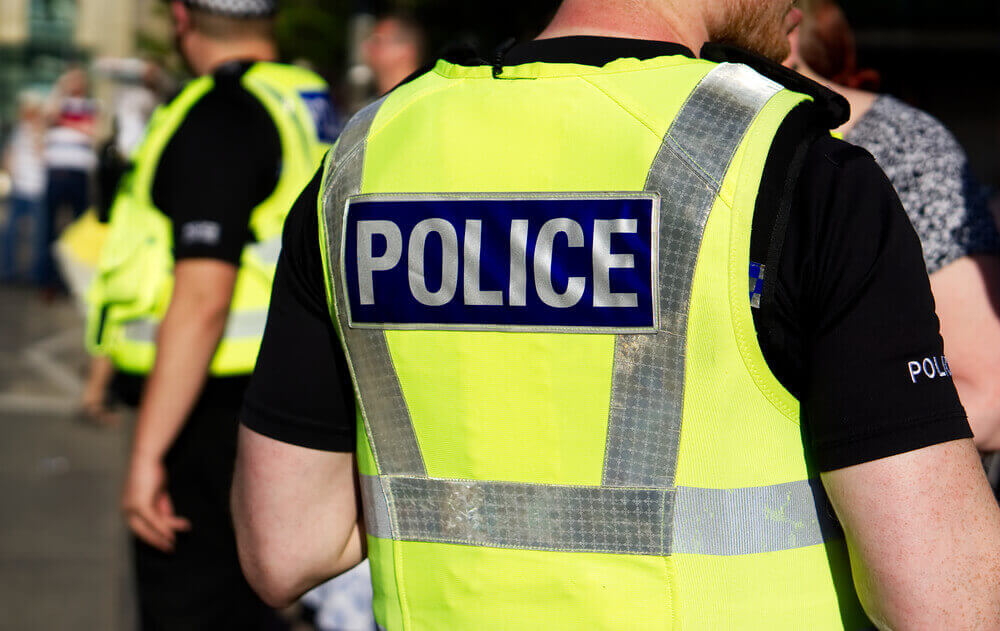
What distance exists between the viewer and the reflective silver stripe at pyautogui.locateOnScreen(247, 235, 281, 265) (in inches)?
112

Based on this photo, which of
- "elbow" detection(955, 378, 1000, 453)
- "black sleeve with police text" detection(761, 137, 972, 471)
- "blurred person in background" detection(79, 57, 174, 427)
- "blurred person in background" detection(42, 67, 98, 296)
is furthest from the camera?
"blurred person in background" detection(42, 67, 98, 296)

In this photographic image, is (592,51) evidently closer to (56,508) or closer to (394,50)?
(394,50)

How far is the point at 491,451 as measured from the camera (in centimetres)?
147

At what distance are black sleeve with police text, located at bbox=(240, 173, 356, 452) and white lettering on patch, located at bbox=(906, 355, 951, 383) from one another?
78cm

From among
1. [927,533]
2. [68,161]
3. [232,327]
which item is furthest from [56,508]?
[68,161]

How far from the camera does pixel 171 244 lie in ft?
9.36

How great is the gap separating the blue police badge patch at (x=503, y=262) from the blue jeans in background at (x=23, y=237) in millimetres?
10916

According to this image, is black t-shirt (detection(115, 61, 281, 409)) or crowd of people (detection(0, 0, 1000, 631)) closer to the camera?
crowd of people (detection(0, 0, 1000, 631))

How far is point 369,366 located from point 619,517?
1.35 ft

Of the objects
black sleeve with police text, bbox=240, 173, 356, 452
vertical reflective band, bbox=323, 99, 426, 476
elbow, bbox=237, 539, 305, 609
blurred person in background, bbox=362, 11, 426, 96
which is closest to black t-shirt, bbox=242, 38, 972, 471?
vertical reflective band, bbox=323, 99, 426, 476

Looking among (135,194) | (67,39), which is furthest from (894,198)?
(67,39)

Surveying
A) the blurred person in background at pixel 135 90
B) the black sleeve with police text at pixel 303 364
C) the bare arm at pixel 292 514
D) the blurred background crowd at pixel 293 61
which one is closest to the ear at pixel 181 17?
the blurred background crowd at pixel 293 61

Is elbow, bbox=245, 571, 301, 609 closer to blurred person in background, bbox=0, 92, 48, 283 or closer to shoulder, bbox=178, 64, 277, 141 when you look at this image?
shoulder, bbox=178, 64, 277, 141

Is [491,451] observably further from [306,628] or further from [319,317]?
[306,628]
